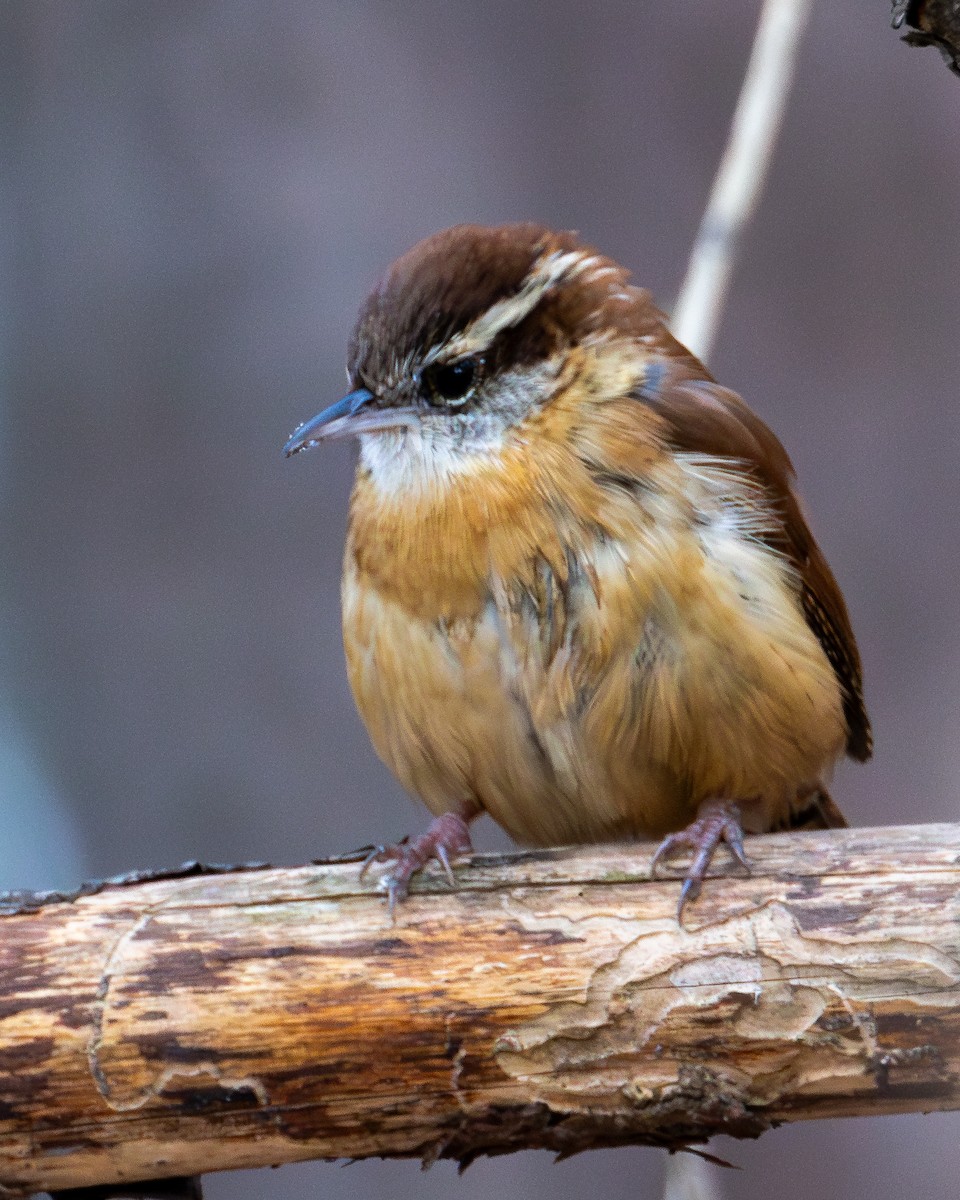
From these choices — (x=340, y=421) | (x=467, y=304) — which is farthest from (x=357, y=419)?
(x=467, y=304)

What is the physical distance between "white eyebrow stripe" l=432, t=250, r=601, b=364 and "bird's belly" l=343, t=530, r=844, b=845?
54 cm

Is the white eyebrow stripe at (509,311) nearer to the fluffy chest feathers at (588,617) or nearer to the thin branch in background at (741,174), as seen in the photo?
the fluffy chest feathers at (588,617)

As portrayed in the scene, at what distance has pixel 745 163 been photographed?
9.62 ft

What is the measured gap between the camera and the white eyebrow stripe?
9.86 feet

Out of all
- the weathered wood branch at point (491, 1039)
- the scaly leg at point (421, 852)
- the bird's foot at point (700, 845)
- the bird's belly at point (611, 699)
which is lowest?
the weathered wood branch at point (491, 1039)

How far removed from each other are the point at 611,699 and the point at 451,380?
760 millimetres

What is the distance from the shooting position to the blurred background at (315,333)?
4805mm

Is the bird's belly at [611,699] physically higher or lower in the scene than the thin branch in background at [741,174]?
lower

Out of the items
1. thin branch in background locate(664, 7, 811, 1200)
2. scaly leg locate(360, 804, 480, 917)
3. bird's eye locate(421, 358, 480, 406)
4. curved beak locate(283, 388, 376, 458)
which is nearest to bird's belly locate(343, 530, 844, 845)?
scaly leg locate(360, 804, 480, 917)

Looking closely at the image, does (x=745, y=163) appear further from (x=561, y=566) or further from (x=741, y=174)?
(x=561, y=566)

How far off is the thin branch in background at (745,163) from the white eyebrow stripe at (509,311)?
12.5 inches

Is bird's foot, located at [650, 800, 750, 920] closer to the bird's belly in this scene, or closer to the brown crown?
the bird's belly

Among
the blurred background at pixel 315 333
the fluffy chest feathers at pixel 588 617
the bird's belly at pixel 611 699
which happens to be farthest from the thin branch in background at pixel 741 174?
the blurred background at pixel 315 333

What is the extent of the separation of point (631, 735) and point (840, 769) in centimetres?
212
